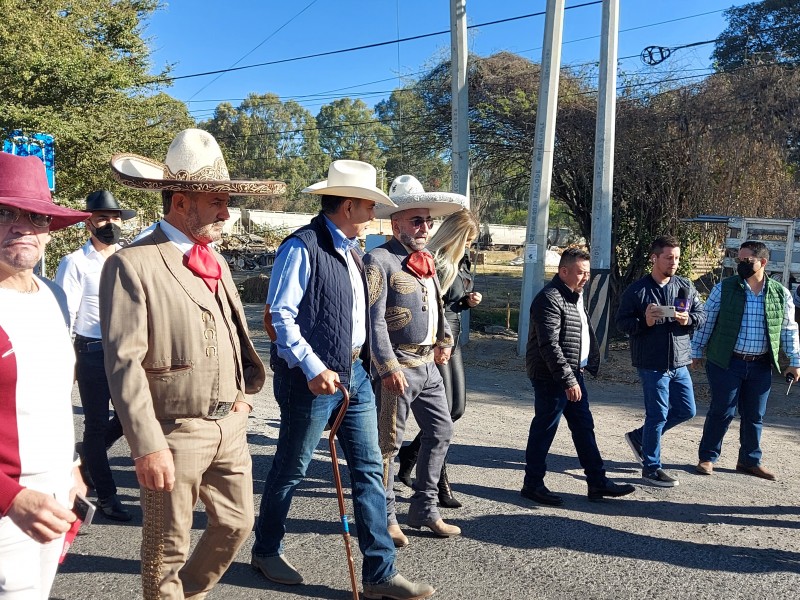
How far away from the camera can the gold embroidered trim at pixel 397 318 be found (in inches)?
187

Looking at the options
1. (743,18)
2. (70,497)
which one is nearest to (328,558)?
(70,497)

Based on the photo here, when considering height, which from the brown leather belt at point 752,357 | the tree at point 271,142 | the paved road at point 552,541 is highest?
the tree at point 271,142

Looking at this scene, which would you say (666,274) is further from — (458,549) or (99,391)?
(99,391)

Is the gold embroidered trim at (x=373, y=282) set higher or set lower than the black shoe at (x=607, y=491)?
higher

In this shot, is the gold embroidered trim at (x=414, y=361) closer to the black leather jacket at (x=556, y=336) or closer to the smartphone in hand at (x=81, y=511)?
the black leather jacket at (x=556, y=336)

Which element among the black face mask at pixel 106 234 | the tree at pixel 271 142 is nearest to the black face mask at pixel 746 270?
the black face mask at pixel 106 234

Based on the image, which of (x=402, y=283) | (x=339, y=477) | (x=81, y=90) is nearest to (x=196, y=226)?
(x=339, y=477)

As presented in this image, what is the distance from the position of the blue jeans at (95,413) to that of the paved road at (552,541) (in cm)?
28

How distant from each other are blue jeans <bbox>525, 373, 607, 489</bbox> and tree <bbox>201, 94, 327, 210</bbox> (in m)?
57.0

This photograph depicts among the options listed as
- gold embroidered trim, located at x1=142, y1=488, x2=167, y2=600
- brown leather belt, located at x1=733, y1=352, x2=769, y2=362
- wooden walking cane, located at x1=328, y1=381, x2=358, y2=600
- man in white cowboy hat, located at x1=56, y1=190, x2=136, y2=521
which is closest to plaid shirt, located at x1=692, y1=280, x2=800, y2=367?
brown leather belt, located at x1=733, y1=352, x2=769, y2=362

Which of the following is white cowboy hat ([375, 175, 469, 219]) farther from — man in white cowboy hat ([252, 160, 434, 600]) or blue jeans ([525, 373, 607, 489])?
blue jeans ([525, 373, 607, 489])

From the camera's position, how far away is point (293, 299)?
3805 millimetres

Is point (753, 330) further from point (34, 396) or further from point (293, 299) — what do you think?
point (34, 396)

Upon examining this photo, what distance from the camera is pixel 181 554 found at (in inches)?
122
